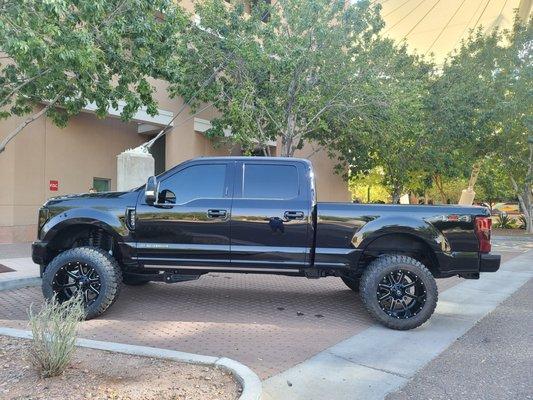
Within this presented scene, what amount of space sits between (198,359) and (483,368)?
114 inches

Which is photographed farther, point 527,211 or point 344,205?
point 527,211

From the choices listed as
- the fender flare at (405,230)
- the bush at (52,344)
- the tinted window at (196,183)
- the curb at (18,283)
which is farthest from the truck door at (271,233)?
the curb at (18,283)

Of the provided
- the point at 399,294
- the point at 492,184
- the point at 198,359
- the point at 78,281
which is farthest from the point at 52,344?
the point at 492,184

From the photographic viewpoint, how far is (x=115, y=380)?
400 cm

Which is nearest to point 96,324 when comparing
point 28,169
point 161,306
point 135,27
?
point 161,306

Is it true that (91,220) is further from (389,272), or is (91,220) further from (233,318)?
(389,272)

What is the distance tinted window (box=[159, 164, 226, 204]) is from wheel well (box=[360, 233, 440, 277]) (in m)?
2.20

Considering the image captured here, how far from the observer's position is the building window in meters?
16.8

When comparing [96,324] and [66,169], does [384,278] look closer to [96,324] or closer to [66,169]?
[96,324]

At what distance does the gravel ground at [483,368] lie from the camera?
427 cm

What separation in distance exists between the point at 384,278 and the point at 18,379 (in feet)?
14.2

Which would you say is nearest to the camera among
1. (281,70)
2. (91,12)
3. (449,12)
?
(91,12)

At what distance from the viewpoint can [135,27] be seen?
848 centimetres

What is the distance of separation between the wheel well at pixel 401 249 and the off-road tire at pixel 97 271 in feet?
11.0
